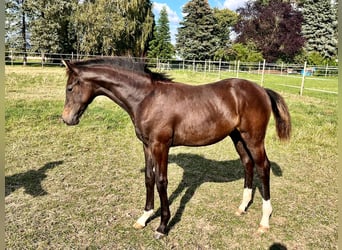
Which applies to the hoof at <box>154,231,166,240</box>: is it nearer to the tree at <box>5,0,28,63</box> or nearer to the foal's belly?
the foal's belly

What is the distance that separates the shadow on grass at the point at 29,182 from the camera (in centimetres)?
381

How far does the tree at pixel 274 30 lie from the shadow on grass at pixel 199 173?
113 ft

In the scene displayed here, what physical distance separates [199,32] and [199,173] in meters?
38.1

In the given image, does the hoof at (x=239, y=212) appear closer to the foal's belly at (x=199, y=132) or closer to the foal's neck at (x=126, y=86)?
the foal's belly at (x=199, y=132)

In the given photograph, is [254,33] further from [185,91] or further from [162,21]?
[185,91]

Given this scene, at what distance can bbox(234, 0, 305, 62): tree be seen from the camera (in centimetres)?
3569

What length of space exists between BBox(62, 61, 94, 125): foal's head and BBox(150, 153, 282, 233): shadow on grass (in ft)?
4.89

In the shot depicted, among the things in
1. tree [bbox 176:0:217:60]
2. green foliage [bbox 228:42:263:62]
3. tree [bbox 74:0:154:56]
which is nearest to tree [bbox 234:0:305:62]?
green foliage [bbox 228:42:263:62]

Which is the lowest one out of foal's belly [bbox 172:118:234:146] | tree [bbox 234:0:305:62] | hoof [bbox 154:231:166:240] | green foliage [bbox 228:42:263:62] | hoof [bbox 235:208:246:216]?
hoof [bbox 154:231:166:240]

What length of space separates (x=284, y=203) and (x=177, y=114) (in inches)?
77.8

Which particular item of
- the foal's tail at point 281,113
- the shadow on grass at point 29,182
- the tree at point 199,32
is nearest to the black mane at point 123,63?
the foal's tail at point 281,113

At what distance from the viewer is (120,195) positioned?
384cm

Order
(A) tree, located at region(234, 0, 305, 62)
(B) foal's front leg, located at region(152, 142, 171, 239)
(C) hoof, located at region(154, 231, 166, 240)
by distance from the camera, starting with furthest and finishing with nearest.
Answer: (A) tree, located at region(234, 0, 305, 62)
(C) hoof, located at region(154, 231, 166, 240)
(B) foal's front leg, located at region(152, 142, 171, 239)

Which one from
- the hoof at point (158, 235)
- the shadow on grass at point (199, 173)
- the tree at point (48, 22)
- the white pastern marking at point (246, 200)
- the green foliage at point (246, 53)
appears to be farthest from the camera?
the green foliage at point (246, 53)
